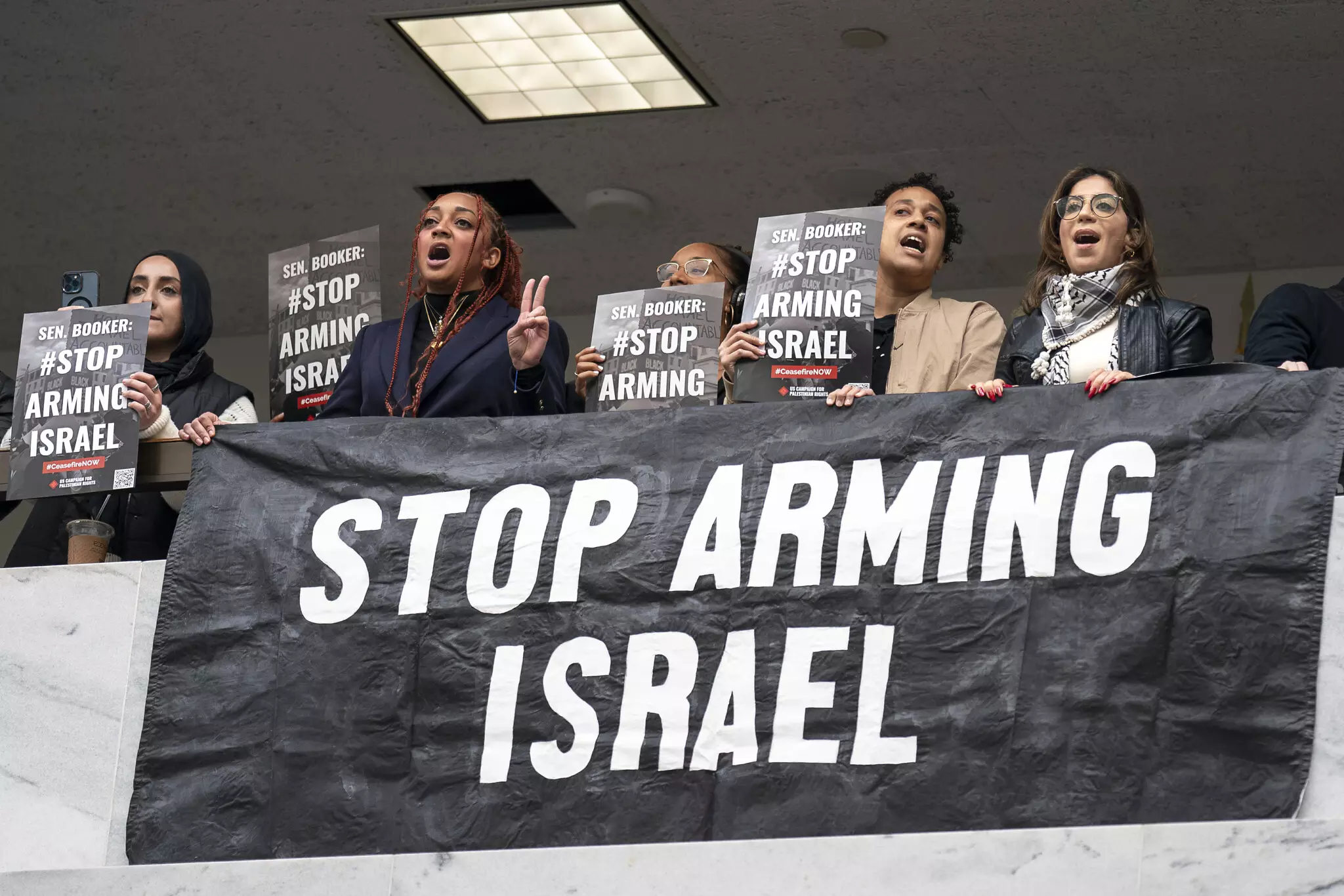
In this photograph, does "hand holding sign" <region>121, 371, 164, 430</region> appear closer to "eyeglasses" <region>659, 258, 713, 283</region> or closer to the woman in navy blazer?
the woman in navy blazer

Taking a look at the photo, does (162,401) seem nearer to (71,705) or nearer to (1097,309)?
(71,705)

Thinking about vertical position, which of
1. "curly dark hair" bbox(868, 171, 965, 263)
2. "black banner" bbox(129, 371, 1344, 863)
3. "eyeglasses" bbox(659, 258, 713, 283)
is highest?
"curly dark hair" bbox(868, 171, 965, 263)

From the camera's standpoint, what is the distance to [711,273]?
17.8 feet

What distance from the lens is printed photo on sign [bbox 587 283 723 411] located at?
4.76 metres

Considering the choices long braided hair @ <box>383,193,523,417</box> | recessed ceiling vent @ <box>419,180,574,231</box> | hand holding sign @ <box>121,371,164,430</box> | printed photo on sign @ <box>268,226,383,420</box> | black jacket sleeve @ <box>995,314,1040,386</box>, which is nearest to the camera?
black jacket sleeve @ <box>995,314,1040,386</box>

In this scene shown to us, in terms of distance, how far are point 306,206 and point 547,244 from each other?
91 centimetres

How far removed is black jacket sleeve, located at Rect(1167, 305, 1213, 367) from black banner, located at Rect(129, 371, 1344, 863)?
0.25 metres

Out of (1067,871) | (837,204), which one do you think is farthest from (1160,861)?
(837,204)

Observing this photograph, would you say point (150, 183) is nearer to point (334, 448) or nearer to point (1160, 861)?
point (334, 448)

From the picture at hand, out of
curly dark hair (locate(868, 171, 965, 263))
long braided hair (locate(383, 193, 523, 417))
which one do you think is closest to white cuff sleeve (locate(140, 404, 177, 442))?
long braided hair (locate(383, 193, 523, 417))

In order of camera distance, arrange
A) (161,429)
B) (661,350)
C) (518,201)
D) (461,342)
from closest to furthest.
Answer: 1. (661,350)
2. (161,429)
3. (461,342)
4. (518,201)

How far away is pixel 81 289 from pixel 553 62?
2427 millimetres

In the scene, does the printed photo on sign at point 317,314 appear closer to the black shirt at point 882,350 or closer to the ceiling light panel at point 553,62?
the black shirt at point 882,350

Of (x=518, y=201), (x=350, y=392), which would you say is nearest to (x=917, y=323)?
(x=350, y=392)
